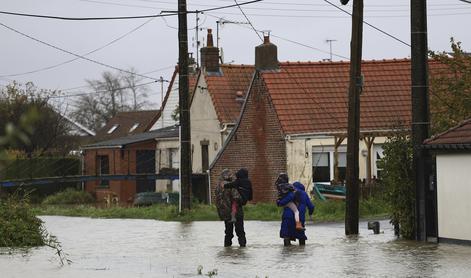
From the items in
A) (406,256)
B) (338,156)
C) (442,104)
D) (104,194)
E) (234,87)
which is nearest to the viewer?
(406,256)

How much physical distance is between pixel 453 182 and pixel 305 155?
21.4 m

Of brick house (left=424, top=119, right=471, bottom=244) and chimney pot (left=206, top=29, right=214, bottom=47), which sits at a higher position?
chimney pot (left=206, top=29, right=214, bottom=47)

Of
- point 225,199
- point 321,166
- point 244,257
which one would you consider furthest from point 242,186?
point 321,166

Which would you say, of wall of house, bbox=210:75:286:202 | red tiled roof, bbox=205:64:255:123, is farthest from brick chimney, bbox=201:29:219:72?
wall of house, bbox=210:75:286:202

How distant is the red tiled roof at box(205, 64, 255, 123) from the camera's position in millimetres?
46594

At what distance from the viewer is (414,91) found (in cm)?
1934

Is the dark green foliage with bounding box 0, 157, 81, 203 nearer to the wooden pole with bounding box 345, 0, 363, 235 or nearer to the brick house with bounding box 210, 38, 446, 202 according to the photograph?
the brick house with bounding box 210, 38, 446, 202

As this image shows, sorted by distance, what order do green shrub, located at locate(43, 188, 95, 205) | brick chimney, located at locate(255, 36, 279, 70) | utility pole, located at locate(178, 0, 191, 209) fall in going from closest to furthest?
utility pole, located at locate(178, 0, 191, 209) → brick chimney, located at locate(255, 36, 279, 70) → green shrub, located at locate(43, 188, 95, 205)

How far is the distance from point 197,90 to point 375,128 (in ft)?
36.8

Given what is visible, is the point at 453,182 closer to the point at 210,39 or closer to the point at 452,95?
the point at 452,95

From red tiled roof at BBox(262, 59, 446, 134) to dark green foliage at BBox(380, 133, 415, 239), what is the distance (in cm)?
1936

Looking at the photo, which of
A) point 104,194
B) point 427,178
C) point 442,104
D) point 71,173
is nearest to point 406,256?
point 427,178

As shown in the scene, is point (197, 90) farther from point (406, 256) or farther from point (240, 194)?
point (406, 256)

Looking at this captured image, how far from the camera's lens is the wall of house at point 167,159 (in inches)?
2068
